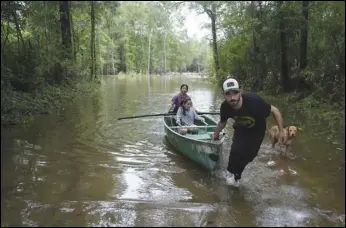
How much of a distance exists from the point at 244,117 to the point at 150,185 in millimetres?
2106

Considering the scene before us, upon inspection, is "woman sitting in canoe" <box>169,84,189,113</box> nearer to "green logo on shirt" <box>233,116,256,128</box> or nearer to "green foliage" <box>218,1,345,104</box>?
"green foliage" <box>218,1,345,104</box>

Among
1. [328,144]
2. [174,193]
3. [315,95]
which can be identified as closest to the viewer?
[174,193]

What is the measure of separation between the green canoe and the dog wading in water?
86cm

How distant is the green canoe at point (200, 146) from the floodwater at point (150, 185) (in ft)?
0.71

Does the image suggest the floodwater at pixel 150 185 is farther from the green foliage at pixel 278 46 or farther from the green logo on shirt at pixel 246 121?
the green foliage at pixel 278 46

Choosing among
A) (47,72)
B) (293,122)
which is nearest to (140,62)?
(47,72)

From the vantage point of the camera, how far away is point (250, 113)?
5.93 m

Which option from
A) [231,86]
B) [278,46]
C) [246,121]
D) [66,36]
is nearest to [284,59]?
[278,46]

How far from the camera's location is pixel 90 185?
6.62m

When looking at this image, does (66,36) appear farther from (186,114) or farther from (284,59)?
(186,114)

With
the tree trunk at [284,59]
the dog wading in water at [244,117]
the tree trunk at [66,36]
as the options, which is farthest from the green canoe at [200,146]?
the tree trunk at [66,36]

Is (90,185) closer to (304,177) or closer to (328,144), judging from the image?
(304,177)

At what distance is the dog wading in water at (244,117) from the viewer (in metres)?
5.87

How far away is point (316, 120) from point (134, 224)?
29.0ft
